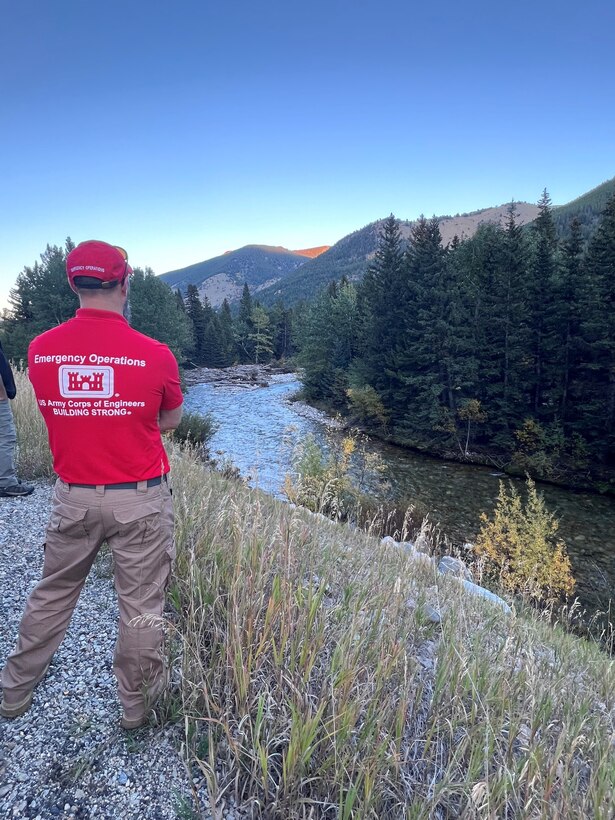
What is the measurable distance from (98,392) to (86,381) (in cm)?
7

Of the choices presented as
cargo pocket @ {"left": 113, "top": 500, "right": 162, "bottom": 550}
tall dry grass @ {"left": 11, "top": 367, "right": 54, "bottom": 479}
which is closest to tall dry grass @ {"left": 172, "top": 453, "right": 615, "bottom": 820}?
cargo pocket @ {"left": 113, "top": 500, "right": 162, "bottom": 550}

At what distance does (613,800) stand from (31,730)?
233 cm

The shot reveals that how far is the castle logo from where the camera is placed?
1750mm

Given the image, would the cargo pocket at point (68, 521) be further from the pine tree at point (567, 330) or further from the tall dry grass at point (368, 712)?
the pine tree at point (567, 330)

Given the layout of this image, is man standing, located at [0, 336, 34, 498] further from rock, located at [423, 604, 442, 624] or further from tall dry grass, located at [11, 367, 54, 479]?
rock, located at [423, 604, 442, 624]

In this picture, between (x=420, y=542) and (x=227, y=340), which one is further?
(x=227, y=340)

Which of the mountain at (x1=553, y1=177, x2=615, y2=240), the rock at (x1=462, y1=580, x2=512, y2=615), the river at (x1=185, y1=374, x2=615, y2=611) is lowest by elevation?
the river at (x1=185, y1=374, x2=615, y2=611)

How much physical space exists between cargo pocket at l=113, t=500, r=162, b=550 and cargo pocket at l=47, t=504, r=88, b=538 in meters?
0.15

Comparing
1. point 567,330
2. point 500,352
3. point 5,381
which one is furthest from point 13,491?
point 567,330

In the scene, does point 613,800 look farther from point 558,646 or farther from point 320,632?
point 558,646

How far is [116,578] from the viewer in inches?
74.2

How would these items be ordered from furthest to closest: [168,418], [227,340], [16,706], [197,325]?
[227,340] → [197,325] → [168,418] → [16,706]

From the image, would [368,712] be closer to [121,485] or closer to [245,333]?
[121,485]

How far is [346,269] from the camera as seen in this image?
175625 millimetres
